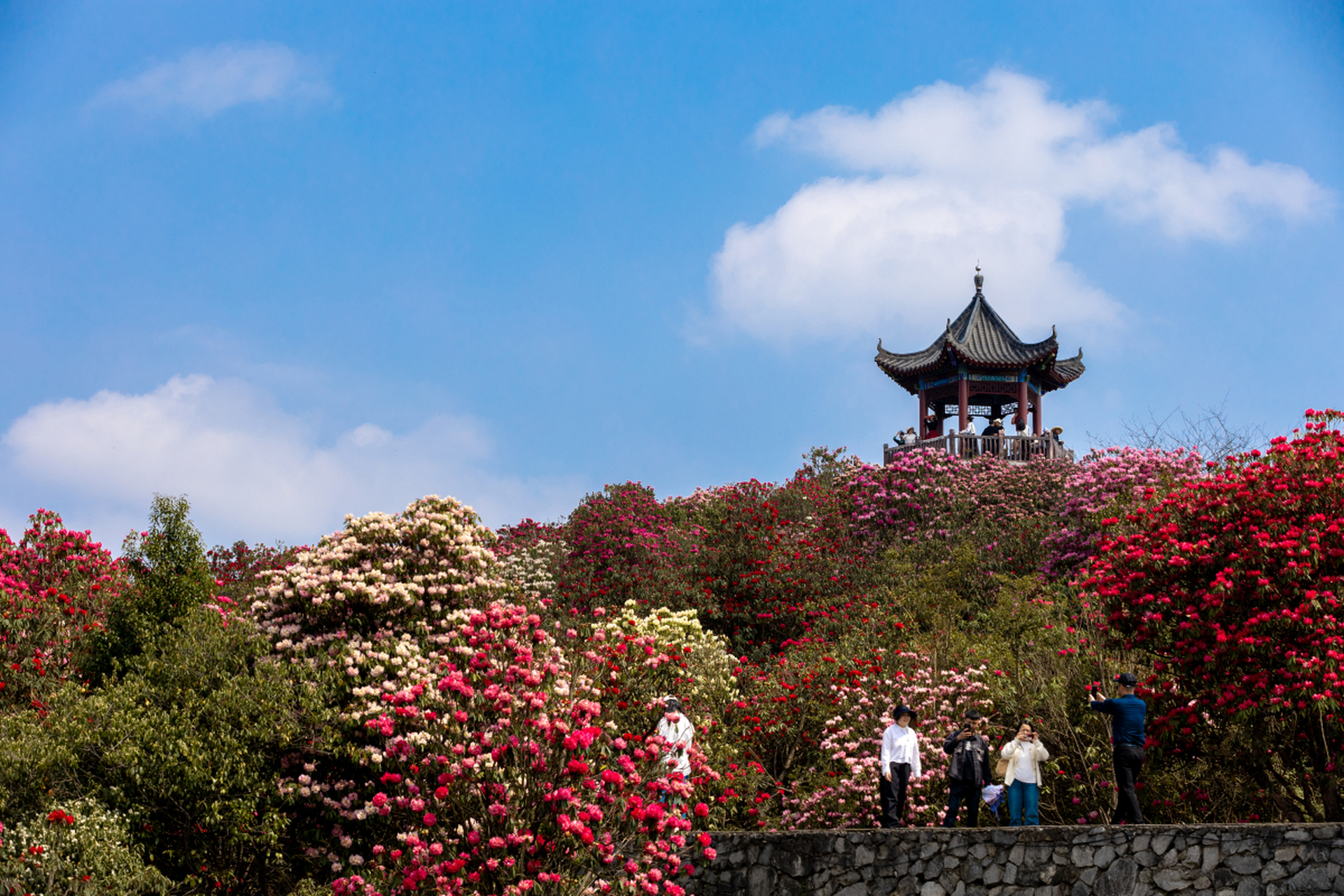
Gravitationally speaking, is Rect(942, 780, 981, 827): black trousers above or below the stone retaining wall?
above

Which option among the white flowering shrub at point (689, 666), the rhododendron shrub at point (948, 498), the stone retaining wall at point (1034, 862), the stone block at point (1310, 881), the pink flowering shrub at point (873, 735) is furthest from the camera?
the rhododendron shrub at point (948, 498)

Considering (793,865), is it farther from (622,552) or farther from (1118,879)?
(622,552)

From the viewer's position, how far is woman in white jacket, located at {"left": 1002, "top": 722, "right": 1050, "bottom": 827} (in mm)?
11883

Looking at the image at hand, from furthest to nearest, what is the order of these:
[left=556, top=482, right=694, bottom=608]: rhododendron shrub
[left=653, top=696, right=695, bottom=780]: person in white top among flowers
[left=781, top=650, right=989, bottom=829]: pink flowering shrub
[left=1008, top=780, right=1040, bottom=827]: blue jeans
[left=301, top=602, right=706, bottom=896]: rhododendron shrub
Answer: [left=556, top=482, right=694, bottom=608]: rhododendron shrub < [left=781, top=650, right=989, bottom=829]: pink flowering shrub < [left=1008, top=780, right=1040, bottom=827]: blue jeans < [left=653, top=696, right=695, bottom=780]: person in white top among flowers < [left=301, top=602, right=706, bottom=896]: rhododendron shrub

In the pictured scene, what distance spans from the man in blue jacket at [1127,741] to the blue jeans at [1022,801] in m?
0.79

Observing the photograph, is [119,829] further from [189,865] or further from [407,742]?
[407,742]

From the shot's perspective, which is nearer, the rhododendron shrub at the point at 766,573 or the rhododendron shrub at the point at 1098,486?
the rhododendron shrub at the point at 766,573

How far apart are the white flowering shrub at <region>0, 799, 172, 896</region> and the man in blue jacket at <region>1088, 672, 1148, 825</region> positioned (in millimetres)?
8853

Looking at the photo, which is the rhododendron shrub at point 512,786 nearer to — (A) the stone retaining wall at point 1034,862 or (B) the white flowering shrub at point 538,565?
(A) the stone retaining wall at point 1034,862

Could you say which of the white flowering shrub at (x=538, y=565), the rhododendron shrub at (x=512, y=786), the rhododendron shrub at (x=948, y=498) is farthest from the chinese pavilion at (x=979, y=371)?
the rhododendron shrub at (x=512, y=786)

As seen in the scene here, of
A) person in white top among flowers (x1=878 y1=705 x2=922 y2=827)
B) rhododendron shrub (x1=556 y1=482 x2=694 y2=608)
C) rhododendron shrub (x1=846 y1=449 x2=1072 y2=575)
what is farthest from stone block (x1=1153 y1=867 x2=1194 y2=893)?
rhododendron shrub (x1=846 y1=449 x2=1072 y2=575)

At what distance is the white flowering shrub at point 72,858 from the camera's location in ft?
31.5

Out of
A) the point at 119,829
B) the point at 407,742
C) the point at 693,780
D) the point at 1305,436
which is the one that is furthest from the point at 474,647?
the point at 1305,436

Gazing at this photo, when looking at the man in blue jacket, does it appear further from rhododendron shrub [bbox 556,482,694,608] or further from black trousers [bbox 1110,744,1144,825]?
rhododendron shrub [bbox 556,482,694,608]
